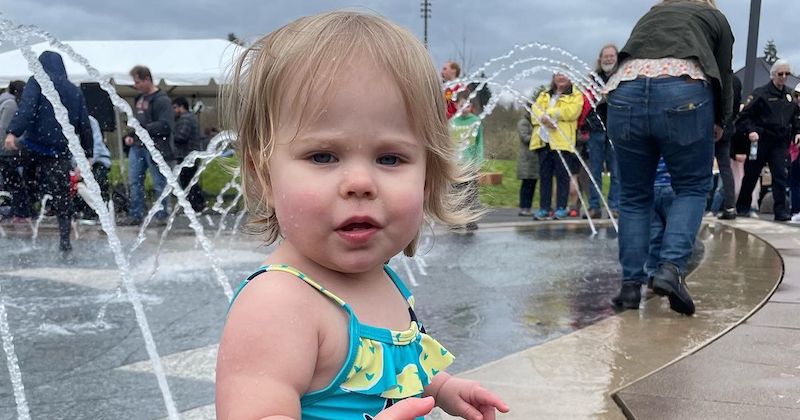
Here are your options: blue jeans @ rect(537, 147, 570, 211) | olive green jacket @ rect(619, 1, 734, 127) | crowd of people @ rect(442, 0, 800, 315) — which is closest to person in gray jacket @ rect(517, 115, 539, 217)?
blue jeans @ rect(537, 147, 570, 211)

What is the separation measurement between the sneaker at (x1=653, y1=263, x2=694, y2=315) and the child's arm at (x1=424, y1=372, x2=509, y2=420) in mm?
2293

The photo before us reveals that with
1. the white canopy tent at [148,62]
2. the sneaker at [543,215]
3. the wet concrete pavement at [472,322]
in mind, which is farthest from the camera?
the white canopy tent at [148,62]

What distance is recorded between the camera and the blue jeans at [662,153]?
351cm

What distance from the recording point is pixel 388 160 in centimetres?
121

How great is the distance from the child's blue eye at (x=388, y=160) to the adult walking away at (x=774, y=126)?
8.69 metres

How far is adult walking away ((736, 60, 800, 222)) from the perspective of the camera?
8.68 metres

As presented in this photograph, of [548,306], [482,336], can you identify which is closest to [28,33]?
[482,336]

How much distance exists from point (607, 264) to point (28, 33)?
408 cm

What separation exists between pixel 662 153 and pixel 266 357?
10.2 ft

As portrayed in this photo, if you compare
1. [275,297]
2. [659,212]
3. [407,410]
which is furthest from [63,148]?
[407,410]

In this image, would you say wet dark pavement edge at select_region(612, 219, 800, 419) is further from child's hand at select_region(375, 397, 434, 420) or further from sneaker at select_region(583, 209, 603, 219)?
sneaker at select_region(583, 209, 603, 219)

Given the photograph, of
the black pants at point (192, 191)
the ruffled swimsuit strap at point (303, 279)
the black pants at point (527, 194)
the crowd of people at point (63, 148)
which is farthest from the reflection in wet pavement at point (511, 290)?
the black pants at point (192, 191)

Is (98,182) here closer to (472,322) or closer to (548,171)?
(548,171)

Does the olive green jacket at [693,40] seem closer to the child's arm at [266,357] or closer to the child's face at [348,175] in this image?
the child's face at [348,175]
